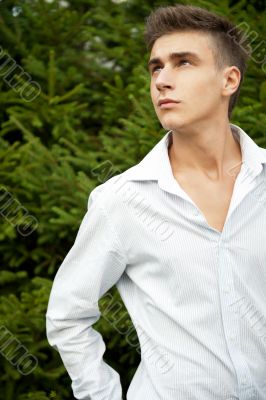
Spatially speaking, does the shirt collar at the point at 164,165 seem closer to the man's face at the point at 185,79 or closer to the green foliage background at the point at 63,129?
→ the man's face at the point at 185,79

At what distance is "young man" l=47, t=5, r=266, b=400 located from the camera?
2.58 metres

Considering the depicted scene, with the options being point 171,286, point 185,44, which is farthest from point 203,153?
point 171,286

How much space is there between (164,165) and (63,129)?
2.23m

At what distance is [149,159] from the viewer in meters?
2.81

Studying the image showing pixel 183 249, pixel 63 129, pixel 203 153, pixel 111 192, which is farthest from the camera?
pixel 63 129

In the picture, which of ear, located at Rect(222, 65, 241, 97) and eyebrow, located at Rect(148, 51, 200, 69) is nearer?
eyebrow, located at Rect(148, 51, 200, 69)

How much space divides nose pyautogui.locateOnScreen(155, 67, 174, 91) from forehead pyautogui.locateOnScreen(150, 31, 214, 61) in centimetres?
7

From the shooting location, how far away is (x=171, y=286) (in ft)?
8.63

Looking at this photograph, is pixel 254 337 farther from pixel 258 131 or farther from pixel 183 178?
pixel 258 131

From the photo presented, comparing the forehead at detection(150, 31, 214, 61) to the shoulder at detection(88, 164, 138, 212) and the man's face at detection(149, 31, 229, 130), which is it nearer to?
the man's face at detection(149, 31, 229, 130)

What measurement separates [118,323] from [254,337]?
133 centimetres

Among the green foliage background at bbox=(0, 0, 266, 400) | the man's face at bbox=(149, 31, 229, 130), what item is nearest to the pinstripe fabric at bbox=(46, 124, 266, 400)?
the man's face at bbox=(149, 31, 229, 130)

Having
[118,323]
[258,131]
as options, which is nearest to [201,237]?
[118,323]

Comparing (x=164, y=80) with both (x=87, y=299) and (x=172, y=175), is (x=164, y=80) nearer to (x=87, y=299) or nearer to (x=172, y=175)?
(x=172, y=175)
